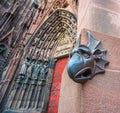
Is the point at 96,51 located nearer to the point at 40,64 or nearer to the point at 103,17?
the point at 103,17

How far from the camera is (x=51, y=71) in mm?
4961

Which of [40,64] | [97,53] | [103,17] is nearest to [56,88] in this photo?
[40,64]

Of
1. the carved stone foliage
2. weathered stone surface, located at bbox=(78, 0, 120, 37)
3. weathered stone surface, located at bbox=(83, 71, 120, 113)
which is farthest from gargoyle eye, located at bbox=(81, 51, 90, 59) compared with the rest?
the carved stone foliage

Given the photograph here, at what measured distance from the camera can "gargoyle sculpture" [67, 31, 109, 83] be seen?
0.85 meters

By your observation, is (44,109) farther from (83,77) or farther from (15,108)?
(83,77)

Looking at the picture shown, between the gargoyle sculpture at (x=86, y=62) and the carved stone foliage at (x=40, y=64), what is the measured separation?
3.58 meters

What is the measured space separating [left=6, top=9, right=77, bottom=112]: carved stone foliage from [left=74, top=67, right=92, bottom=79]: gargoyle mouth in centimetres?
358

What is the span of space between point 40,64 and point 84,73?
428cm

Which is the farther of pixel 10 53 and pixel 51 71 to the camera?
pixel 10 53

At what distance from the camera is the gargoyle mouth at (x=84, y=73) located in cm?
85

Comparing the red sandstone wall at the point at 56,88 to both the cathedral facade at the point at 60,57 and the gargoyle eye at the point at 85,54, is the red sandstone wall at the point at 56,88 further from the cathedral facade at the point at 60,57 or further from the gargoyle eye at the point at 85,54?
the gargoyle eye at the point at 85,54

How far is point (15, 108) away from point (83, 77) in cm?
378

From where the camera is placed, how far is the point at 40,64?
16.7 feet

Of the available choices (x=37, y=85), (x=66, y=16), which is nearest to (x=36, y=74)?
(x=37, y=85)
